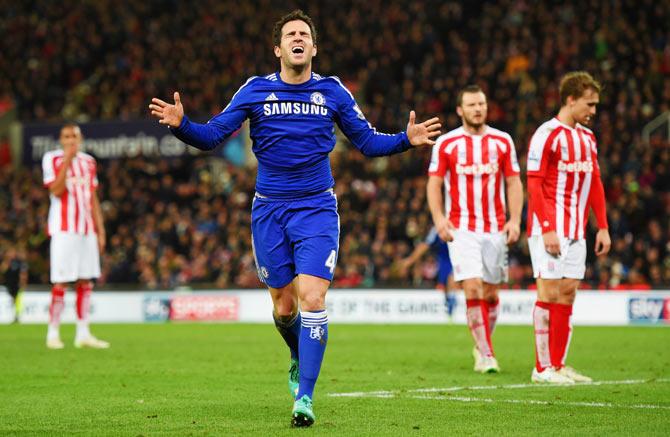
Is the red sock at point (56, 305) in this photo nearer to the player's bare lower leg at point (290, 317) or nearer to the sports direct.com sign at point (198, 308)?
the player's bare lower leg at point (290, 317)

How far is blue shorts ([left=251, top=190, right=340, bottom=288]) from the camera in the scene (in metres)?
7.55

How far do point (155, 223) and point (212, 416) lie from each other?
2103 cm

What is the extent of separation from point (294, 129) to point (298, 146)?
118mm

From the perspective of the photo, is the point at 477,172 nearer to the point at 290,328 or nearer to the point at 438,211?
the point at 438,211

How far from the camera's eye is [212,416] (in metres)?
7.61

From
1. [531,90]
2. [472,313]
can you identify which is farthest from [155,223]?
[472,313]

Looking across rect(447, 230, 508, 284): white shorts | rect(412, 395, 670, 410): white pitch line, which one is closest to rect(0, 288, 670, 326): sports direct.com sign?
rect(447, 230, 508, 284): white shorts

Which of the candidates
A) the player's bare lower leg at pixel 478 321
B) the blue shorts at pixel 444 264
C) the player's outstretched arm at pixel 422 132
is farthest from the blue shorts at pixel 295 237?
the blue shorts at pixel 444 264

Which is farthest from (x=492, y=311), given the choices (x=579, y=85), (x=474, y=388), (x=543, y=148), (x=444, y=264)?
(x=444, y=264)

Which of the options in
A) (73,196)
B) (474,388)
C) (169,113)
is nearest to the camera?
(169,113)

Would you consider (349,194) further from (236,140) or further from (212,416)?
(212,416)

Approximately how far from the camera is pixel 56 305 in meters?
15.4

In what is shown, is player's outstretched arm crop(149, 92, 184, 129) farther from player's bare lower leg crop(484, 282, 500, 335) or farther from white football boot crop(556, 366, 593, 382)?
player's bare lower leg crop(484, 282, 500, 335)

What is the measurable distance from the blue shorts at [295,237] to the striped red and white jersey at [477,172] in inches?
153
